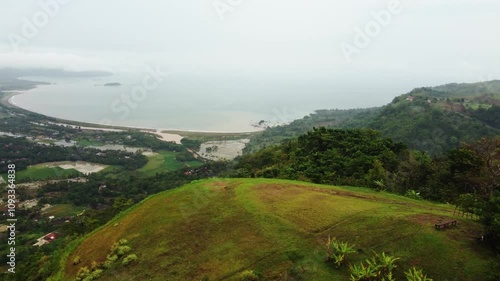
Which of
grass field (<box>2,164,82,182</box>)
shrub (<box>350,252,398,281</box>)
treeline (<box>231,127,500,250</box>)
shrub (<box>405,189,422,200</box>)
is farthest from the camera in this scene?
grass field (<box>2,164,82,182</box>)

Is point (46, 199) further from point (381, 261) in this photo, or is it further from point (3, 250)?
point (381, 261)

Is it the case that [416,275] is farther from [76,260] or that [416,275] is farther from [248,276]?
[76,260]

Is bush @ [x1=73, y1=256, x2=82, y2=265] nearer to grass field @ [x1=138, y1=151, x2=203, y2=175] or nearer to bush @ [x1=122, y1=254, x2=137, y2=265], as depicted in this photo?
bush @ [x1=122, y1=254, x2=137, y2=265]

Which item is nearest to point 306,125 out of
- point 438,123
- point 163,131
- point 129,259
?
point 163,131

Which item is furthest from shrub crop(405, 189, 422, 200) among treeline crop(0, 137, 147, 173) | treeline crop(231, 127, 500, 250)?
treeline crop(0, 137, 147, 173)

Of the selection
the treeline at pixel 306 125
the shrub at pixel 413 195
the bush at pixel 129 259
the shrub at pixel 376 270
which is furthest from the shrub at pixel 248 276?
the treeline at pixel 306 125

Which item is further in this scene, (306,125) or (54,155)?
(306,125)
